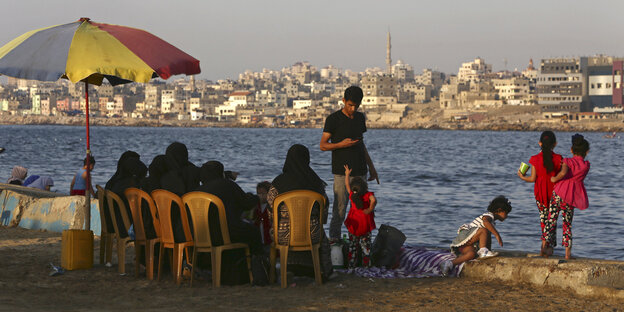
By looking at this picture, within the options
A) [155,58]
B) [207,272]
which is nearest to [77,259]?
[207,272]

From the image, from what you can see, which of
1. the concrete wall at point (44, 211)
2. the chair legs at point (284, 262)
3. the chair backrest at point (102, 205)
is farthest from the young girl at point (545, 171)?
the concrete wall at point (44, 211)

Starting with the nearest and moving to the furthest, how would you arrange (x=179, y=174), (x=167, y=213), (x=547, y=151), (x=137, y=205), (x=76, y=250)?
(x=167, y=213) < (x=137, y=205) < (x=179, y=174) < (x=76, y=250) < (x=547, y=151)

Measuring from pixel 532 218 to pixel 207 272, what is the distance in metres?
13.9

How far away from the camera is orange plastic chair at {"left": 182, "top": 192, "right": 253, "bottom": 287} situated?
24.4ft

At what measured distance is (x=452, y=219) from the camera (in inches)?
808

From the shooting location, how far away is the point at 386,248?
8562 mm

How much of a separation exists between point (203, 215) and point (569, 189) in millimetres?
3702

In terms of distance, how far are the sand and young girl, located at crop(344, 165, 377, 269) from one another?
411mm

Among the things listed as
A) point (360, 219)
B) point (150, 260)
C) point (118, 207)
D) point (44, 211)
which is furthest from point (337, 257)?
point (44, 211)

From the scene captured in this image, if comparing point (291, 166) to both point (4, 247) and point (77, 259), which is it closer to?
point (77, 259)

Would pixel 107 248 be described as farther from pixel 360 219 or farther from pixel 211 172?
pixel 360 219

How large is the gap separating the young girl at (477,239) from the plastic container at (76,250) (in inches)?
136

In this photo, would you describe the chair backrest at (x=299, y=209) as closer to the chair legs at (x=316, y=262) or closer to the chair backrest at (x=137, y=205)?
the chair legs at (x=316, y=262)

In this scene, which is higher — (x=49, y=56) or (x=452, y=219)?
(x=49, y=56)
